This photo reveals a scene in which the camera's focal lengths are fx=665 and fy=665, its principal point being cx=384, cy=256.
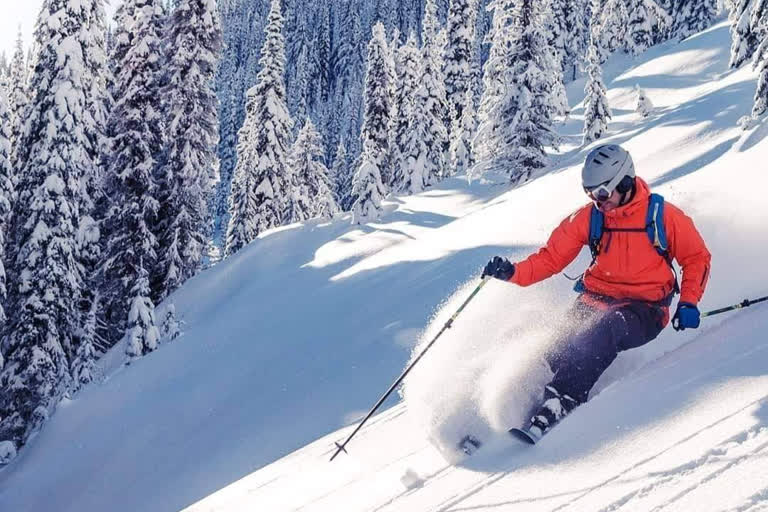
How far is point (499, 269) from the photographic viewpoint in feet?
18.0

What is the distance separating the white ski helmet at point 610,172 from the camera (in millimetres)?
4914

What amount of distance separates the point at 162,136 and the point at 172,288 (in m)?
5.75

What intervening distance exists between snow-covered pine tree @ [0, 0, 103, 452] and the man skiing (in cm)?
2080

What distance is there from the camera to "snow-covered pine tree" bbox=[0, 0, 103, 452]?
22.2m

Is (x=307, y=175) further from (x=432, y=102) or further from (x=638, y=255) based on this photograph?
(x=638, y=255)

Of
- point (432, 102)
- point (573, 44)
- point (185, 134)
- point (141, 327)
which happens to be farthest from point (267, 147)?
point (573, 44)

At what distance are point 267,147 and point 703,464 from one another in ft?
119

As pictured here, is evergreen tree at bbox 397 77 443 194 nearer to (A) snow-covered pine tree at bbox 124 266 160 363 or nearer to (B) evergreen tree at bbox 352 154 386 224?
(B) evergreen tree at bbox 352 154 386 224

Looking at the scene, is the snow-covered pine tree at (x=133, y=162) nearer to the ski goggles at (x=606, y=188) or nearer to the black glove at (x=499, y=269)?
the black glove at (x=499, y=269)

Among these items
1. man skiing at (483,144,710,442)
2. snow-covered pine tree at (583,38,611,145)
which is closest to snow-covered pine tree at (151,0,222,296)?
snow-covered pine tree at (583,38,611,145)

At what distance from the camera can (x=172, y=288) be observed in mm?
25531

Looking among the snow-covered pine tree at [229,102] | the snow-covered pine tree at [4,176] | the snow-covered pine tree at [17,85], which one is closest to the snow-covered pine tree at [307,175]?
the snow-covered pine tree at [229,102]

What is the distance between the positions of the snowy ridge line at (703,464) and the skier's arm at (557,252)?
92.8 inches

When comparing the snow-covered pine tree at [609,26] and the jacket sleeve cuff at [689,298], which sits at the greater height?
the snow-covered pine tree at [609,26]
